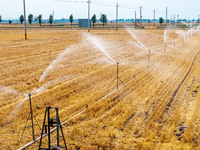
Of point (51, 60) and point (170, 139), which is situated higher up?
point (51, 60)

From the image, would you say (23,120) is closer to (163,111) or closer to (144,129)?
(144,129)

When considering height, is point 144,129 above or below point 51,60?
below

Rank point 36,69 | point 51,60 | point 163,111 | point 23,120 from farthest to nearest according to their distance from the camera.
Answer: point 51,60 < point 36,69 < point 163,111 < point 23,120

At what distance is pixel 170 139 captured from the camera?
759cm

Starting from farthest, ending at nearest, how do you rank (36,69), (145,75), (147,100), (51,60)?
1. (51,60)
2. (36,69)
3. (145,75)
4. (147,100)

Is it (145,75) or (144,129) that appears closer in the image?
(144,129)

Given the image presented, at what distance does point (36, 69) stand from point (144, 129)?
11.7 metres

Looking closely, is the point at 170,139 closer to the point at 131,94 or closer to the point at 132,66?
the point at 131,94

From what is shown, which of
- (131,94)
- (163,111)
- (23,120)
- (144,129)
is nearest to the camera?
(144,129)

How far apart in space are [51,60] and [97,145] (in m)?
15.7

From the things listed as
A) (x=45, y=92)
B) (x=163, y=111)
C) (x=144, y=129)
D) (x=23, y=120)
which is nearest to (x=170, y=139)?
(x=144, y=129)

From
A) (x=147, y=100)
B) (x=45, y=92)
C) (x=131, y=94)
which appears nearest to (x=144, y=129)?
(x=147, y=100)

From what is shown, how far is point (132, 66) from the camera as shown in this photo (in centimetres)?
1947

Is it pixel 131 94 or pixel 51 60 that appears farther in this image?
pixel 51 60
